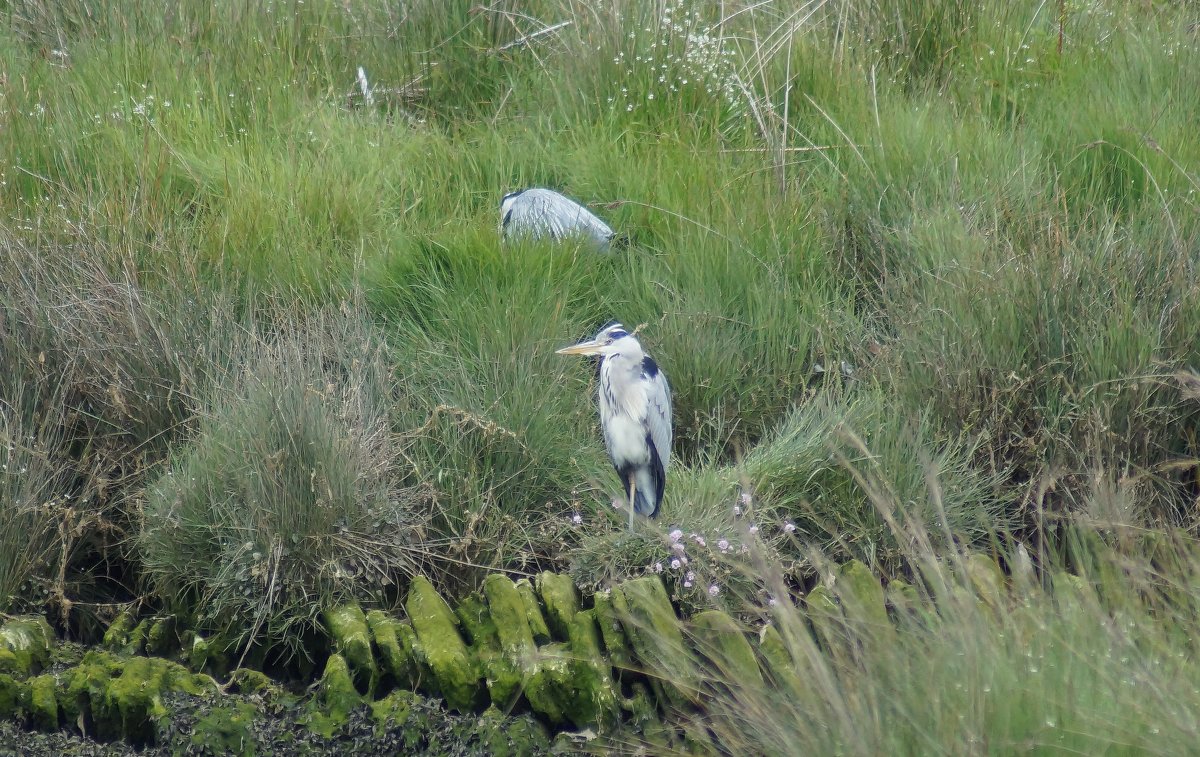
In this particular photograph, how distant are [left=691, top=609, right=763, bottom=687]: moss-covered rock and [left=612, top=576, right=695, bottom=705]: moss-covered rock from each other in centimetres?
6

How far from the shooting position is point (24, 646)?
343cm

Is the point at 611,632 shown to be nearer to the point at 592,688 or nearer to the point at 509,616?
the point at 592,688

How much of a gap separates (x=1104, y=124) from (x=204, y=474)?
12.6ft

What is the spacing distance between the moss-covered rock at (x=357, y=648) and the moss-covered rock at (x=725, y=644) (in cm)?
86

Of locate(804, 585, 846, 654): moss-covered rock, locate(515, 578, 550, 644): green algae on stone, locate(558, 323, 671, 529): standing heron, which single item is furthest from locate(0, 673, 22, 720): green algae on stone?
locate(804, 585, 846, 654): moss-covered rock

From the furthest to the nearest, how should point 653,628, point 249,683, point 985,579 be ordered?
point 249,683 < point 653,628 < point 985,579

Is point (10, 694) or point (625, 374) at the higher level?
point (625, 374)

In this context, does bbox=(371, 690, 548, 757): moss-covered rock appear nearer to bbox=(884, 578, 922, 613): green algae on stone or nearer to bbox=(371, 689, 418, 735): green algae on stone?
bbox=(371, 689, 418, 735): green algae on stone

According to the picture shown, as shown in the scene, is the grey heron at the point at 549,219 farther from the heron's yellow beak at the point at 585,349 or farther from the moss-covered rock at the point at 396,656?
the moss-covered rock at the point at 396,656

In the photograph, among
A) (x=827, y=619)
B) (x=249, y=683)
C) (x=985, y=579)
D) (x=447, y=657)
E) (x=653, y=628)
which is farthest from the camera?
(x=249, y=683)

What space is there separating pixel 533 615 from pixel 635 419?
0.64 metres

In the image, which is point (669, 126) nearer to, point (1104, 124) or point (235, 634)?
point (1104, 124)

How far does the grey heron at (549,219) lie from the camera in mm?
4789

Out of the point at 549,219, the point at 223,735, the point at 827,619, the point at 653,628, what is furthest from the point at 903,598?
the point at 549,219
